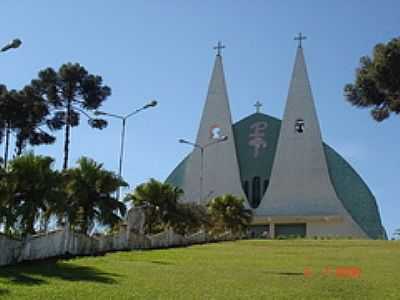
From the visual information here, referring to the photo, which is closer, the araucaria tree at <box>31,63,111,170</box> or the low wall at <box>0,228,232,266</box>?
the low wall at <box>0,228,232,266</box>

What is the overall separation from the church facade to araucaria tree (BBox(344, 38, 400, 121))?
1478 inches

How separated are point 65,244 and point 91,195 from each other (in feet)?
16.5

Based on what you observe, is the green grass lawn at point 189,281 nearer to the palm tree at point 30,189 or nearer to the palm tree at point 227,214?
the palm tree at point 30,189

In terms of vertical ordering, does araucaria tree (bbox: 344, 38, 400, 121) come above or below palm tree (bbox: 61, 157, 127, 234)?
above

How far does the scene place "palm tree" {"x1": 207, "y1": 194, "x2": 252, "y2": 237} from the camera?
46.9 m

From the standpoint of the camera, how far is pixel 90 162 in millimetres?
23266

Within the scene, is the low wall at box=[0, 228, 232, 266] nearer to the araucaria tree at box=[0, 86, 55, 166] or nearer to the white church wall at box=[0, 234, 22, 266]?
the white church wall at box=[0, 234, 22, 266]

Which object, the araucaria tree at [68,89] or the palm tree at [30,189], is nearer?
the palm tree at [30,189]

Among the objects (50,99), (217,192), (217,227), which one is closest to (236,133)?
(217,192)

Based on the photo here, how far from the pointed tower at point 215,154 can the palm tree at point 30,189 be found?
51.2 meters

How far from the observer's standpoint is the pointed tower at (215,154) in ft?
227

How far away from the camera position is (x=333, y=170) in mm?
70875

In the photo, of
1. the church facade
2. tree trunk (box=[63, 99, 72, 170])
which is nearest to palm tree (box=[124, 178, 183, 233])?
tree trunk (box=[63, 99, 72, 170])

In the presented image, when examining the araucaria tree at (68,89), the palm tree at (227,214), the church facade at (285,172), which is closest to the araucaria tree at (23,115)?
the araucaria tree at (68,89)
